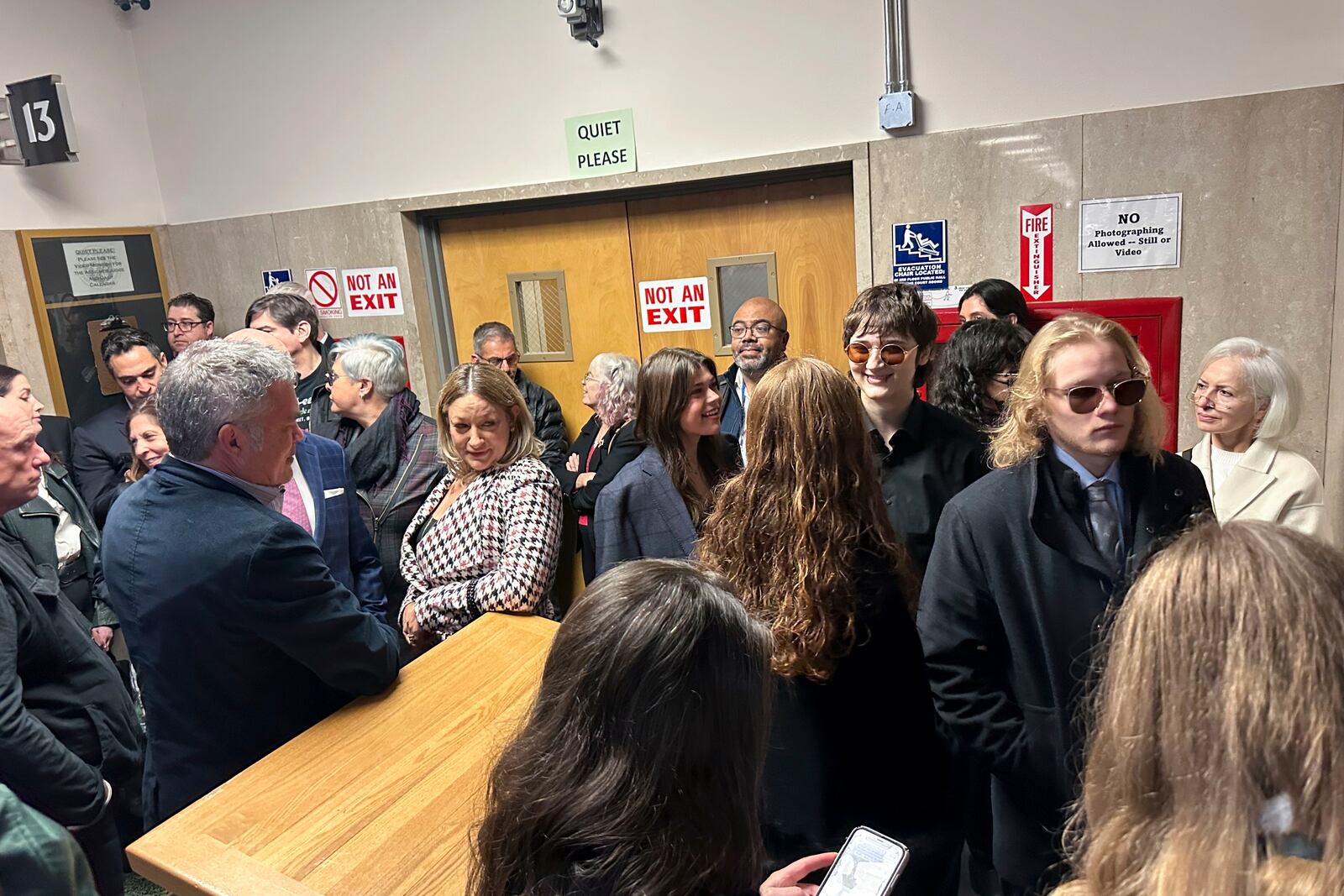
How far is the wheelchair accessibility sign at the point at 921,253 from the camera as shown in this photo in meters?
3.65

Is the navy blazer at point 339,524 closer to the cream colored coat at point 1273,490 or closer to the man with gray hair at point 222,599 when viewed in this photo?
the man with gray hair at point 222,599

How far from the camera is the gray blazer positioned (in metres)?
2.37

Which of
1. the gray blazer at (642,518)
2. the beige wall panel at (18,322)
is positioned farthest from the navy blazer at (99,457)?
the gray blazer at (642,518)

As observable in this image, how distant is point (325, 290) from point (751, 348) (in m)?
2.87

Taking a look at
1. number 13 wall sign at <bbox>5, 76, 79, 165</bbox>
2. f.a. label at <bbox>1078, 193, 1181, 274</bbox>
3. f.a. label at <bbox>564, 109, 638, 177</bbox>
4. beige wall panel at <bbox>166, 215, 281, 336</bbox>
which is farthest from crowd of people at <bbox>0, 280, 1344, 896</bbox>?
number 13 wall sign at <bbox>5, 76, 79, 165</bbox>

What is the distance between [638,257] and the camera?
449 cm

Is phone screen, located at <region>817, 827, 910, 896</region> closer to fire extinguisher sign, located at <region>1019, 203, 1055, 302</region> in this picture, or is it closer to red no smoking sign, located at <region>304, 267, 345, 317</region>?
fire extinguisher sign, located at <region>1019, 203, 1055, 302</region>

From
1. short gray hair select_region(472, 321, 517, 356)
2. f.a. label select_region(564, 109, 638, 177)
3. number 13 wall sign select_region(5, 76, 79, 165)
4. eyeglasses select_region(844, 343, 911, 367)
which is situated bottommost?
eyeglasses select_region(844, 343, 911, 367)

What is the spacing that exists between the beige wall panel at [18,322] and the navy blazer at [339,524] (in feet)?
11.3

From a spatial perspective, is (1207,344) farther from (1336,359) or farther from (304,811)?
(304,811)

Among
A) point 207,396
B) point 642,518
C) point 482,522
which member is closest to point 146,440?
point 482,522

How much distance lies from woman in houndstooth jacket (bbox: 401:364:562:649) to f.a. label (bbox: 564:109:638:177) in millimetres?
1841

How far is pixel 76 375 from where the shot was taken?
4.96 metres

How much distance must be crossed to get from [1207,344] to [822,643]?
262 centimetres
